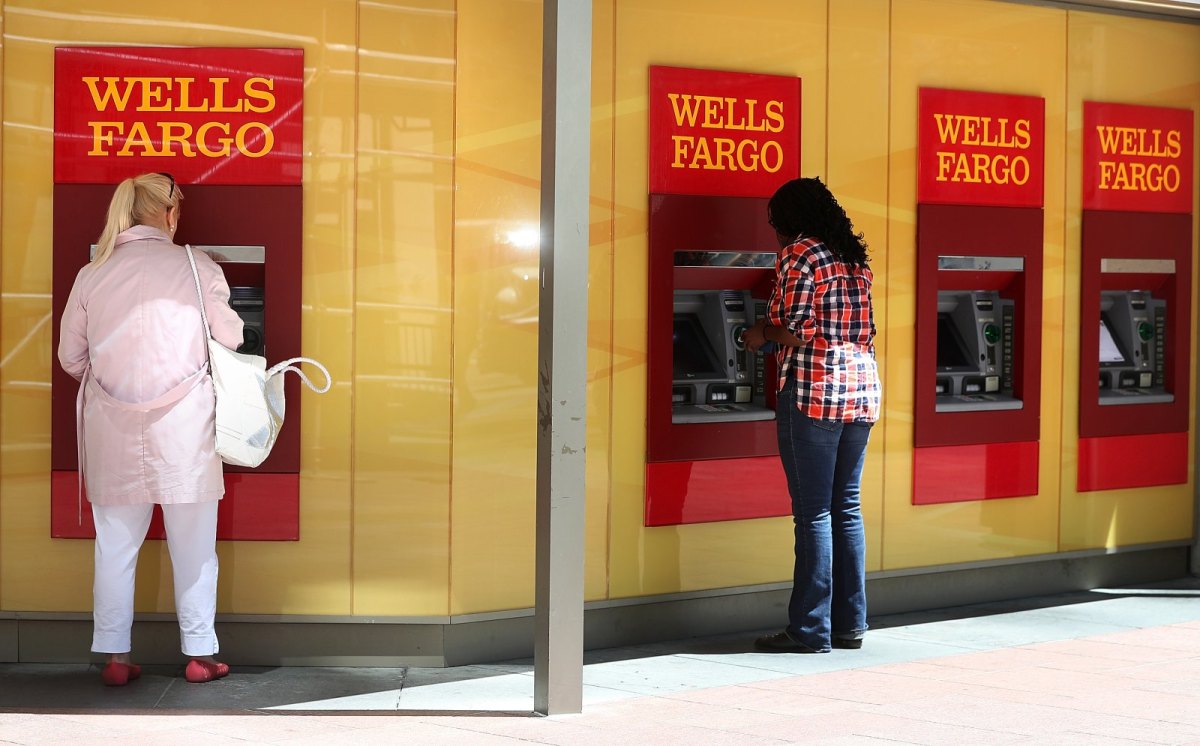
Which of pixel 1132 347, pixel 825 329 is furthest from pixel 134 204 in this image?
pixel 1132 347

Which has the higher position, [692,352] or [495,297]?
[495,297]

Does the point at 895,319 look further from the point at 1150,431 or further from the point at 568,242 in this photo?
the point at 568,242

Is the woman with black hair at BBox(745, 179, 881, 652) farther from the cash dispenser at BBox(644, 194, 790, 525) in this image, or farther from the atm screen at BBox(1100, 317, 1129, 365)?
the atm screen at BBox(1100, 317, 1129, 365)

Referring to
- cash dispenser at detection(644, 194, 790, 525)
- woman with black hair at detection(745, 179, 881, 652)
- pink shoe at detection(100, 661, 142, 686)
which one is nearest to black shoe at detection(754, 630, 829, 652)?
woman with black hair at detection(745, 179, 881, 652)

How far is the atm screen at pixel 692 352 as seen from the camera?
629cm

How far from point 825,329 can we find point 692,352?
0.75 metres

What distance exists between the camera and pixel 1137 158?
7457 millimetres

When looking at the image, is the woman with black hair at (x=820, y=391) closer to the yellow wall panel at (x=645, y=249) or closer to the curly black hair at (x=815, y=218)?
the curly black hair at (x=815, y=218)

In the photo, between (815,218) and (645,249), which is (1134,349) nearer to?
(815,218)

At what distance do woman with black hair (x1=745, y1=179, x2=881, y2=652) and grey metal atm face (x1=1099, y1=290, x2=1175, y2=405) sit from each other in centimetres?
220

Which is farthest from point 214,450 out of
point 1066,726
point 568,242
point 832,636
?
point 1066,726

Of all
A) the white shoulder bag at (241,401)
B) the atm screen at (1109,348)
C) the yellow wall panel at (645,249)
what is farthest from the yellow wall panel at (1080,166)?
the white shoulder bag at (241,401)

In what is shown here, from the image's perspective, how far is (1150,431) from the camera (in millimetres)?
7594

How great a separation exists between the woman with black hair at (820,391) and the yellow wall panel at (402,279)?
1300mm
